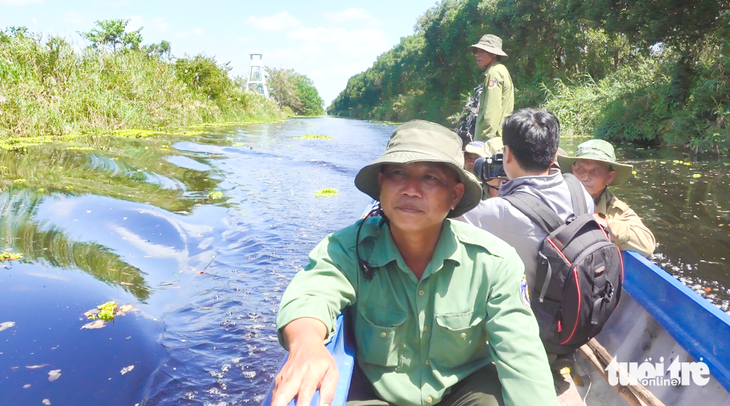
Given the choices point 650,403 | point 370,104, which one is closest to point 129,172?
point 650,403

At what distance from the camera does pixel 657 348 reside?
104 inches

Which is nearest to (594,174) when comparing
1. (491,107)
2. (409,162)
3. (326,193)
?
(409,162)

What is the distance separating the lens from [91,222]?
5.24m

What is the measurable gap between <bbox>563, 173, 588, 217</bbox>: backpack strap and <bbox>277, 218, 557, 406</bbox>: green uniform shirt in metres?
0.79

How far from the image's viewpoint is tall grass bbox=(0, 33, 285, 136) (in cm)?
1109

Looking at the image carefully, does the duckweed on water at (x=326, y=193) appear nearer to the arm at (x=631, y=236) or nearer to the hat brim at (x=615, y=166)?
the hat brim at (x=615, y=166)

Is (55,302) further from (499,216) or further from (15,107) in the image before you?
(15,107)

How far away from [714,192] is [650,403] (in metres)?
7.20

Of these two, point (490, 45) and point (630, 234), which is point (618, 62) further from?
point (630, 234)

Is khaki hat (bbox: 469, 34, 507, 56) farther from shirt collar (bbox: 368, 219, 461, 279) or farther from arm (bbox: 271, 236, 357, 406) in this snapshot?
arm (bbox: 271, 236, 357, 406)

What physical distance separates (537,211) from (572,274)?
0.31m

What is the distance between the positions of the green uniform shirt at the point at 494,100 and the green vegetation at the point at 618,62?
8.19 meters

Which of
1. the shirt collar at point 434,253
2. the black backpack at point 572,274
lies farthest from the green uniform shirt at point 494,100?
the shirt collar at point 434,253

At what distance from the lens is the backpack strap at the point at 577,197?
7.82ft
